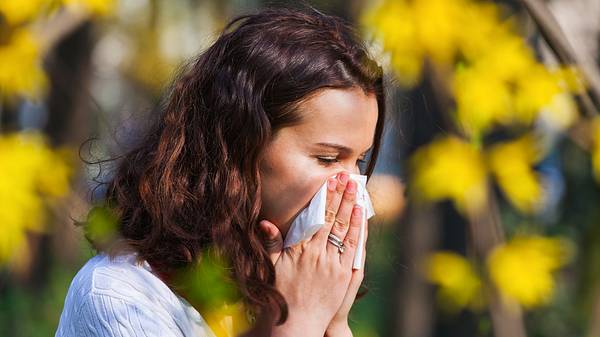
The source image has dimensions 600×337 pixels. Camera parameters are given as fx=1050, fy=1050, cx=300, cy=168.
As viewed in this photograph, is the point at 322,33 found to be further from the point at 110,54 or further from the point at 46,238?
the point at 110,54

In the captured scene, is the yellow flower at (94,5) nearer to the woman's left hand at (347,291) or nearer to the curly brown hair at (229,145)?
the curly brown hair at (229,145)

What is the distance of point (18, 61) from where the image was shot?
3.38 metres

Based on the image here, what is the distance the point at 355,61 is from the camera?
2.28 meters

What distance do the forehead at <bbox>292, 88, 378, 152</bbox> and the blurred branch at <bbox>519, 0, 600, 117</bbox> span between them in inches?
36.6

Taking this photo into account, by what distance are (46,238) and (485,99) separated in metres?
5.89

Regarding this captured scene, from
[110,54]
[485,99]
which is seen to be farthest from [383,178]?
[110,54]

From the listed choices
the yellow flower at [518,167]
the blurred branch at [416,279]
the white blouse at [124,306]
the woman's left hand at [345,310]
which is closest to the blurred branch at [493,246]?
the yellow flower at [518,167]

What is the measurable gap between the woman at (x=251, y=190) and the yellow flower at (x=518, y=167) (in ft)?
4.12

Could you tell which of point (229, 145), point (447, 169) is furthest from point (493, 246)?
point (229, 145)

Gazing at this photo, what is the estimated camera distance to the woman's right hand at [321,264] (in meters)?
2.14

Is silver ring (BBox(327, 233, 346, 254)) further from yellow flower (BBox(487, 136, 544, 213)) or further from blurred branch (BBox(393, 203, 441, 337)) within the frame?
blurred branch (BBox(393, 203, 441, 337))

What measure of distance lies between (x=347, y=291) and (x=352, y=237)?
13 centimetres

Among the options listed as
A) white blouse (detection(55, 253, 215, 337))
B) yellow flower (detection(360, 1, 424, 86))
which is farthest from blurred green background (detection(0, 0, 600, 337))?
white blouse (detection(55, 253, 215, 337))

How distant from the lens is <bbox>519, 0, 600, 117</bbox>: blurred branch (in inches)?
115
